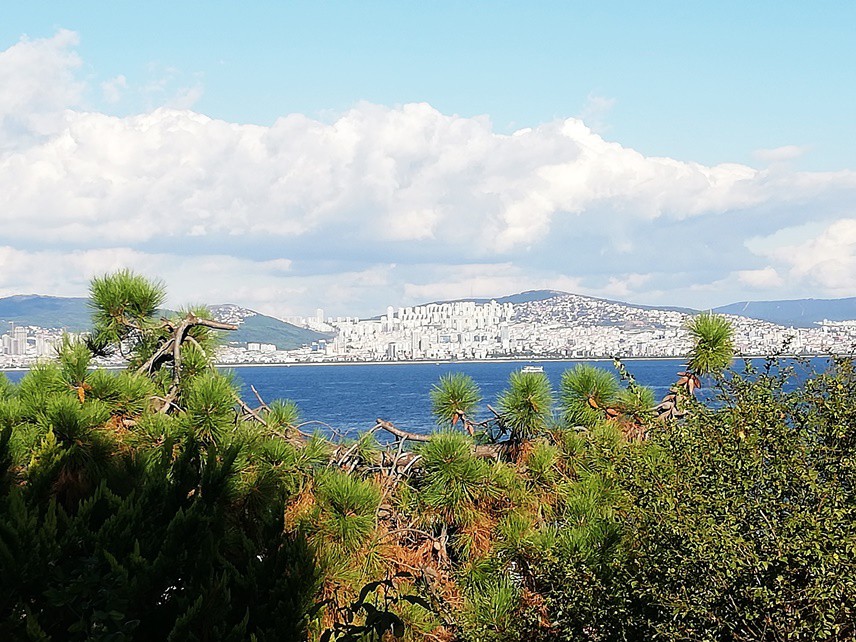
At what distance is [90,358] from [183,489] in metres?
1.59

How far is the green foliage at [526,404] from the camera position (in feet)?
18.9

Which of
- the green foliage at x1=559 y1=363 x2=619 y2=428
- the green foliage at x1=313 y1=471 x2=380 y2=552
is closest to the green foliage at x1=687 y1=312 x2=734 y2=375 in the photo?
the green foliage at x1=559 y1=363 x2=619 y2=428

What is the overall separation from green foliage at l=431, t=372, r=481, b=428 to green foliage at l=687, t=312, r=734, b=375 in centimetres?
139

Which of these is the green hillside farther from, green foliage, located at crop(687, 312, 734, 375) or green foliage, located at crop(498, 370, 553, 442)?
green foliage, located at crop(687, 312, 734, 375)

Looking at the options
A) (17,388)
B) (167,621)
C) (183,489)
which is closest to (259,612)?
(167,621)

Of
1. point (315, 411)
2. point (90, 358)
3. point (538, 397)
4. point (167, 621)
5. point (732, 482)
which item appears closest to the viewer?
point (167, 621)

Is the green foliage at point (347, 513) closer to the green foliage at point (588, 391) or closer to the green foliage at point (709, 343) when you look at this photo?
the green foliage at point (588, 391)

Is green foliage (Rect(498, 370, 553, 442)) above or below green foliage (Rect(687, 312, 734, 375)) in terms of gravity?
below

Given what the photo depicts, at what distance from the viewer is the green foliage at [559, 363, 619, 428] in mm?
5938

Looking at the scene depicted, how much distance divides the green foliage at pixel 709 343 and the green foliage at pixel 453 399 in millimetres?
1392

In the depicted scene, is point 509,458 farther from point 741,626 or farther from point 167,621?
point 167,621

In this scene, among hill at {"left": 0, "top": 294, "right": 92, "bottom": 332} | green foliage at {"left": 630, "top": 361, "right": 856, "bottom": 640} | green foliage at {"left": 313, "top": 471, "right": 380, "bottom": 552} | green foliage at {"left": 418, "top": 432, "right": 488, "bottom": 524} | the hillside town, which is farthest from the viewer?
hill at {"left": 0, "top": 294, "right": 92, "bottom": 332}

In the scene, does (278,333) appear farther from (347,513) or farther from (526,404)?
(347,513)

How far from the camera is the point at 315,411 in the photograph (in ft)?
114
